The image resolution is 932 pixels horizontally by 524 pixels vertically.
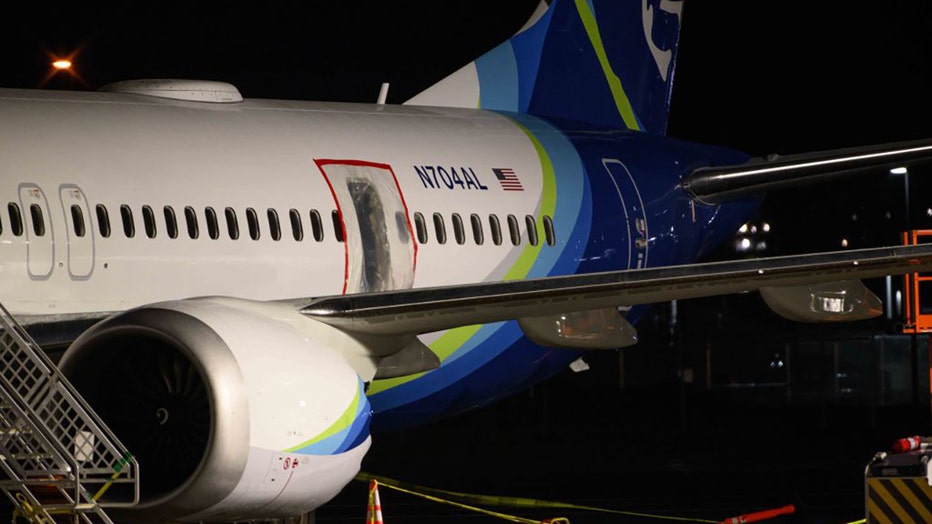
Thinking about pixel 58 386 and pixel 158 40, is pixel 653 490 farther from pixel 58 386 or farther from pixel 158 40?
pixel 158 40

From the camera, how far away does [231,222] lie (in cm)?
1353

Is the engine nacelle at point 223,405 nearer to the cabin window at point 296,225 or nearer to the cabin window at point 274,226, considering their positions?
the cabin window at point 274,226

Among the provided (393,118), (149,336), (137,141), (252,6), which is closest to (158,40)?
(252,6)

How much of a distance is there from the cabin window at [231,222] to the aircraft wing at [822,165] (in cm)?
572

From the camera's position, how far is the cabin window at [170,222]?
1301 cm

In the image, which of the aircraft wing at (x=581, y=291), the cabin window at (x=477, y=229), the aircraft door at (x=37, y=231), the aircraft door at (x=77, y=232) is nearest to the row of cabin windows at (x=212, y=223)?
the aircraft door at (x=77, y=232)

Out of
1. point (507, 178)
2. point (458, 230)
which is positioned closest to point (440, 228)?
point (458, 230)

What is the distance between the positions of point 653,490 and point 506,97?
4767mm

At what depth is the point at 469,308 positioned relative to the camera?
37.2ft

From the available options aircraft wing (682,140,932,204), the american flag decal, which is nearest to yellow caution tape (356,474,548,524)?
the american flag decal

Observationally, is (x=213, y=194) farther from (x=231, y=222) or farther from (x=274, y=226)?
(x=274, y=226)

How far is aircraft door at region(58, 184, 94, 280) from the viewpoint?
40.4ft

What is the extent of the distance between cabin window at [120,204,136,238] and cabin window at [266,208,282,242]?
1.44m

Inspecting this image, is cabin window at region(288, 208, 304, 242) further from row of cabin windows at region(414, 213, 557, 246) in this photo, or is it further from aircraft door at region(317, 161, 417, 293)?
row of cabin windows at region(414, 213, 557, 246)
